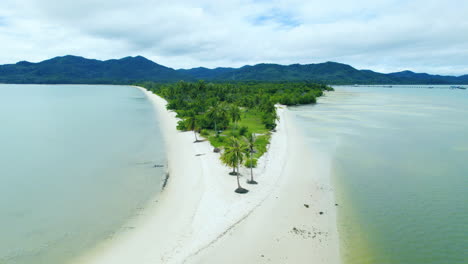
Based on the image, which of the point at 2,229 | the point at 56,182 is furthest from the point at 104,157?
the point at 2,229

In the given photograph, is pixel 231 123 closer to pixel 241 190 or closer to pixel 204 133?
pixel 204 133

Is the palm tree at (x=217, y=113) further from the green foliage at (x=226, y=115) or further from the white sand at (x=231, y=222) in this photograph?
the white sand at (x=231, y=222)

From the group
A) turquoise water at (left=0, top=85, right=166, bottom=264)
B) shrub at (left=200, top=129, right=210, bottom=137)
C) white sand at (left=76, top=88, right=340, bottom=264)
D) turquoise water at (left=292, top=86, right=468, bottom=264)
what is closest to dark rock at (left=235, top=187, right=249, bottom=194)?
white sand at (left=76, top=88, right=340, bottom=264)

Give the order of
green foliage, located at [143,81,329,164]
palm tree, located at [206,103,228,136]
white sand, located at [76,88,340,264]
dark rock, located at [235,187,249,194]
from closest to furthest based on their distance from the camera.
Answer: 1. white sand, located at [76,88,340,264]
2. dark rock, located at [235,187,249,194]
3. green foliage, located at [143,81,329,164]
4. palm tree, located at [206,103,228,136]

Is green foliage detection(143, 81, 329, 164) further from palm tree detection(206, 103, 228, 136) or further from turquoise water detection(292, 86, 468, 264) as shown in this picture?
turquoise water detection(292, 86, 468, 264)

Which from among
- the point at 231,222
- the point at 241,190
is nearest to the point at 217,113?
the point at 241,190

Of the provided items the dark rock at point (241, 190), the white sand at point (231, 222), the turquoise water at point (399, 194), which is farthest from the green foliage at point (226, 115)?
the turquoise water at point (399, 194)

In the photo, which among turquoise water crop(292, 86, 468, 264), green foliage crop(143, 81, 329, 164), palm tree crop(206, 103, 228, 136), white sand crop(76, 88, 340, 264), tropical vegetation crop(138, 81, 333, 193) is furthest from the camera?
palm tree crop(206, 103, 228, 136)

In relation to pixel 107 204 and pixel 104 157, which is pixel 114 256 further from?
pixel 104 157
